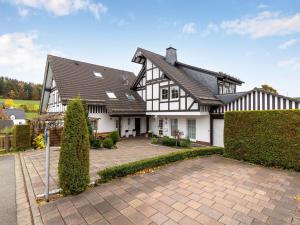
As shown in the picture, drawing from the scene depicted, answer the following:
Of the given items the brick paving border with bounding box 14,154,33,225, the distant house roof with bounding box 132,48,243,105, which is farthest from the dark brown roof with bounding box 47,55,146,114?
the brick paving border with bounding box 14,154,33,225

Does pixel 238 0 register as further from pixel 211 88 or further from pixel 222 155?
pixel 222 155

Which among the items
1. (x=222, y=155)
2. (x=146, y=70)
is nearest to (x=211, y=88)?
(x=146, y=70)

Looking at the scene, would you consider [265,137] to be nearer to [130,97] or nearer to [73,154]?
[73,154]

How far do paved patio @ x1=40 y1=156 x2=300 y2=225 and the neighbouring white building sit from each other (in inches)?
270

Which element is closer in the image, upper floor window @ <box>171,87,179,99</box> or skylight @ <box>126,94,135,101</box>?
upper floor window @ <box>171,87,179,99</box>

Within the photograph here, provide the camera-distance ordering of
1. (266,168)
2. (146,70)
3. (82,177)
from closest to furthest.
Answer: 1. (82,177)
2. (266,168)
3. (146,70)

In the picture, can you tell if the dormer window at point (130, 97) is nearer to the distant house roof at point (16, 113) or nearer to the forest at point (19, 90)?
the distant house roof at point (16, 113)

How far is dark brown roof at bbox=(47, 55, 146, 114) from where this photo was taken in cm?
1508

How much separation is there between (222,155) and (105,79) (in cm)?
1463

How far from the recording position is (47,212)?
3.74 meters

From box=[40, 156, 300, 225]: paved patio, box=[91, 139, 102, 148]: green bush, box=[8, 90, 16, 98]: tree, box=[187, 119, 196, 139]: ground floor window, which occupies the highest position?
box=[8, 90, 16, 98]: tree

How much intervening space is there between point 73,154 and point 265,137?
309 inches

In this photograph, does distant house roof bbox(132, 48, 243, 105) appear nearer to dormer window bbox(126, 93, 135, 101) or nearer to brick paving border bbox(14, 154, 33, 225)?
dormer window bbox(126, 93, 135, 101)

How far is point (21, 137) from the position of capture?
11055 mm
